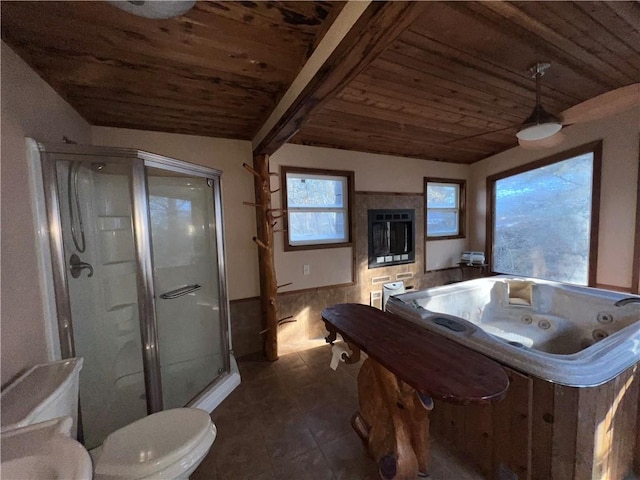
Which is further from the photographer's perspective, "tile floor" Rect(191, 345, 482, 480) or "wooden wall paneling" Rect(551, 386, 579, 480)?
"tile floor" Rect(191, 345, 482, 480)

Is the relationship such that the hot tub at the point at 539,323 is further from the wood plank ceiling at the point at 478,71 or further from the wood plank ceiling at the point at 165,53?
the wood plank ceiling at the point at 165,53

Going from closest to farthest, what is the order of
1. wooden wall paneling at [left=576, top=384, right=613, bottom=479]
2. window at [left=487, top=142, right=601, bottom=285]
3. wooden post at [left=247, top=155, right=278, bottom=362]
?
wooden wall paneling at [left=576, top=384, right=613, bottom=479], wooden post at [left=247, top=155, right=278, bottom=362], window at [left=487, top=142, right=601, bottom=285]

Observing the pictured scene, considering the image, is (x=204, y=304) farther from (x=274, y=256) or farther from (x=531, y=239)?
(x=531, y=239)

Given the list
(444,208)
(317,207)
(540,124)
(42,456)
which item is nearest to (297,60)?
(317,207)

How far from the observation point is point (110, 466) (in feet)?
3.14

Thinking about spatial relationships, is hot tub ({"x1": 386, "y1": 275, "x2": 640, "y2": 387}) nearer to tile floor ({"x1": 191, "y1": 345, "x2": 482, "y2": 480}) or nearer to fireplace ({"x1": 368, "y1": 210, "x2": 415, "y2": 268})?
tile floor ({"x1": 191, "y1": 345, "x2": 482, "y2": 480})

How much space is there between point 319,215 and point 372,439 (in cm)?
210

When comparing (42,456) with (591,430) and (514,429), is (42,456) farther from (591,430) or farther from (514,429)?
(591,430)

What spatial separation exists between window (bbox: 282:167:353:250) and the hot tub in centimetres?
118

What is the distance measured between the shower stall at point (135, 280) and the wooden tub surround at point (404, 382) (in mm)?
1177

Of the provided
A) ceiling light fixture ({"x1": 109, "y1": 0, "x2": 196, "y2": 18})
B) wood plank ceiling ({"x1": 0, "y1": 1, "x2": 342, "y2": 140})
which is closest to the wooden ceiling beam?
wood plank ceiling ({"x1": 0, "y1": 1, "x2": 342, "y2": 140})

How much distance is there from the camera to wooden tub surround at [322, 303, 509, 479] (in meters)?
0.99

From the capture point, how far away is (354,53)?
1.09 meters

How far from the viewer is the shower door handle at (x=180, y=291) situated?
2.00 m
